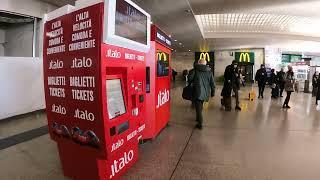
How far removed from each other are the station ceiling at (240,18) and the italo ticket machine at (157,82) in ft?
12.3

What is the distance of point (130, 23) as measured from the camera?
290 centimetres

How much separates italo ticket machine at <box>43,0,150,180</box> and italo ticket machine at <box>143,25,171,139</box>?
128 cm

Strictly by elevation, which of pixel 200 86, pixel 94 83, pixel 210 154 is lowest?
pixel 210 154

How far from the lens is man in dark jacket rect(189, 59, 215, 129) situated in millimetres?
5648

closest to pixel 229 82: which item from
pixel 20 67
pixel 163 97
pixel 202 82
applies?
pixel 202 82

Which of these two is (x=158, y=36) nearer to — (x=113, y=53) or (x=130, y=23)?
(x=130, y=23)

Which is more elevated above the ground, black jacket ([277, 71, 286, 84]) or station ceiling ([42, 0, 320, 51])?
station ceiling ([42, 0, 320, 51])

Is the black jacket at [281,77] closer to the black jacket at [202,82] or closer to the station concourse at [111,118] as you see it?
the station concourse at [111,118]

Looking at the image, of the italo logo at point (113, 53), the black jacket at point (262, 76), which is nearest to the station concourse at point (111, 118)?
the italo logo at point (113, 53)

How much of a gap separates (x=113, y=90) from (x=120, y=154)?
76 cm

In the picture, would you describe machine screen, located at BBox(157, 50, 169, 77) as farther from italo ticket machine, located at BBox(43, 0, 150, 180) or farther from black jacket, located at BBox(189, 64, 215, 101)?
italo ticket machine, located at BBox(43, 0, 150, 180)

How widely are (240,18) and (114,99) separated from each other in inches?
528

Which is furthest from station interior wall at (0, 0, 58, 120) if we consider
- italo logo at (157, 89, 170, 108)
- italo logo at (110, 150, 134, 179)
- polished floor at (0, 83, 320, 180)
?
italo logo at (110, 150, 134, 179)

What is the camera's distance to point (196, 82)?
5.72 m
